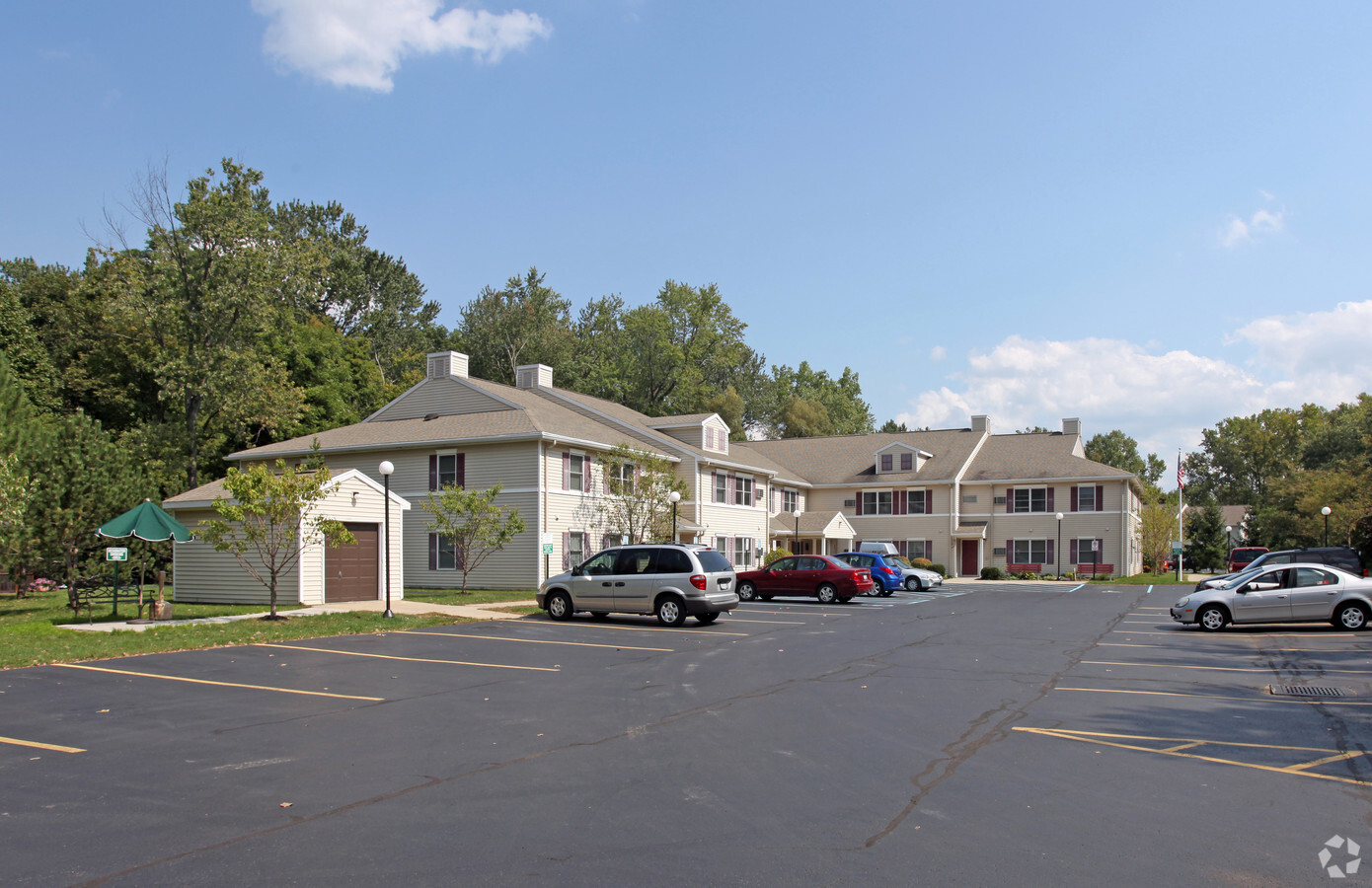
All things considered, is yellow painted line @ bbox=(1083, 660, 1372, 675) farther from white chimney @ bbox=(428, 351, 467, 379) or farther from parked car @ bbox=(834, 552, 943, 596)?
white chimney @ bbox=(428, 351, 467, 379)

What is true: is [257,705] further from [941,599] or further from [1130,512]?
[1130,512]

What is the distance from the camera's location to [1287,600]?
19969 millimetres

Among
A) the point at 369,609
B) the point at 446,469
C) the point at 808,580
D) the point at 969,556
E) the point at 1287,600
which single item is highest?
the point at 446,469

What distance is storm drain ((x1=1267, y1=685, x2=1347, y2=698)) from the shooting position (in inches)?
463

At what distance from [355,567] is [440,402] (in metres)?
12.1

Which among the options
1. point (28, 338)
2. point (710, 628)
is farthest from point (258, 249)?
point (710, 628)

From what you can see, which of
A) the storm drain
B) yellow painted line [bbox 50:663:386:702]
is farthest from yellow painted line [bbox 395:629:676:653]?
the storm drain

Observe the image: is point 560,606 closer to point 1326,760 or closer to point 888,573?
point 1326,760

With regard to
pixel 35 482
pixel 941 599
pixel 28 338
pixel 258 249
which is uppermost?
pixel 258 249

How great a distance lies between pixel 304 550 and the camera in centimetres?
2552

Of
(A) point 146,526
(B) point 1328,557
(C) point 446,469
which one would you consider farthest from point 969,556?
(A) point 146,526

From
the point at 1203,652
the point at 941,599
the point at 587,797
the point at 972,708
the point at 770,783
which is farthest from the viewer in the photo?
the point at 941,599

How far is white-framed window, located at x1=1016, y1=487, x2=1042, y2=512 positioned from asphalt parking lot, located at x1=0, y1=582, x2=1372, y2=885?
38199mm

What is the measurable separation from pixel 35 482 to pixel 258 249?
71.2ft
